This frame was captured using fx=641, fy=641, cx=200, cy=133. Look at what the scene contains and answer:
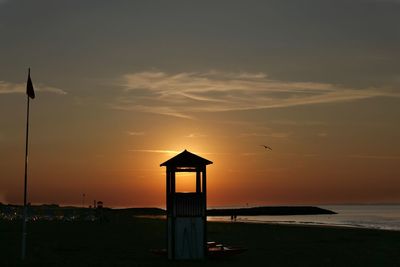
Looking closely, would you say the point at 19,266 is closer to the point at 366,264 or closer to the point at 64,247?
the point at 64,247

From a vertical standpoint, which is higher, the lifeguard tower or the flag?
the flag

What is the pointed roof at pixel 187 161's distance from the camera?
2667 centimetres

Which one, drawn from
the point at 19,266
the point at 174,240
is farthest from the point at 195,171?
the point at 19,266

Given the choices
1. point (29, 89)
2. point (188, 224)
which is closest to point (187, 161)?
point (188, 224)

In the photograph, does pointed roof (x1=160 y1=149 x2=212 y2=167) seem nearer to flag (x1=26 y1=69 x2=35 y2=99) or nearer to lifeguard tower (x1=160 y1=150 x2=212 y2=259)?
lifeguard tower (x1=160 y1=150 x2=212 y2=259)

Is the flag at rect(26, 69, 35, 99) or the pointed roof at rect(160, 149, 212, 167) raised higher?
the flag at rect(26, 69, 35, 99)

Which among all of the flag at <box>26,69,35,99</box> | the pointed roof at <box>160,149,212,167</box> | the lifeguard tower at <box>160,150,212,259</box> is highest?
the flag at <box>26,69,35,99</box>

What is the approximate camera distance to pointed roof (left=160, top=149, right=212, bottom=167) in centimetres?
2667

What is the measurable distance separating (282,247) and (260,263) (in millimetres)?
10092

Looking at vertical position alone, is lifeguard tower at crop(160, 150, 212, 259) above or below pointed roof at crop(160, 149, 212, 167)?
below

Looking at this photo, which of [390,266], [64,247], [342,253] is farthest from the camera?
[64,247]

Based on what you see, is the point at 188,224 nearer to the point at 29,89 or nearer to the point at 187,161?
the point at 187,161

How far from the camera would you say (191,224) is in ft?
86.7

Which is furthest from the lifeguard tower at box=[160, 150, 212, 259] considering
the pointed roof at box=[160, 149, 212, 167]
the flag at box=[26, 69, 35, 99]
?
the flag at box=[26, 69, 35, 99]
